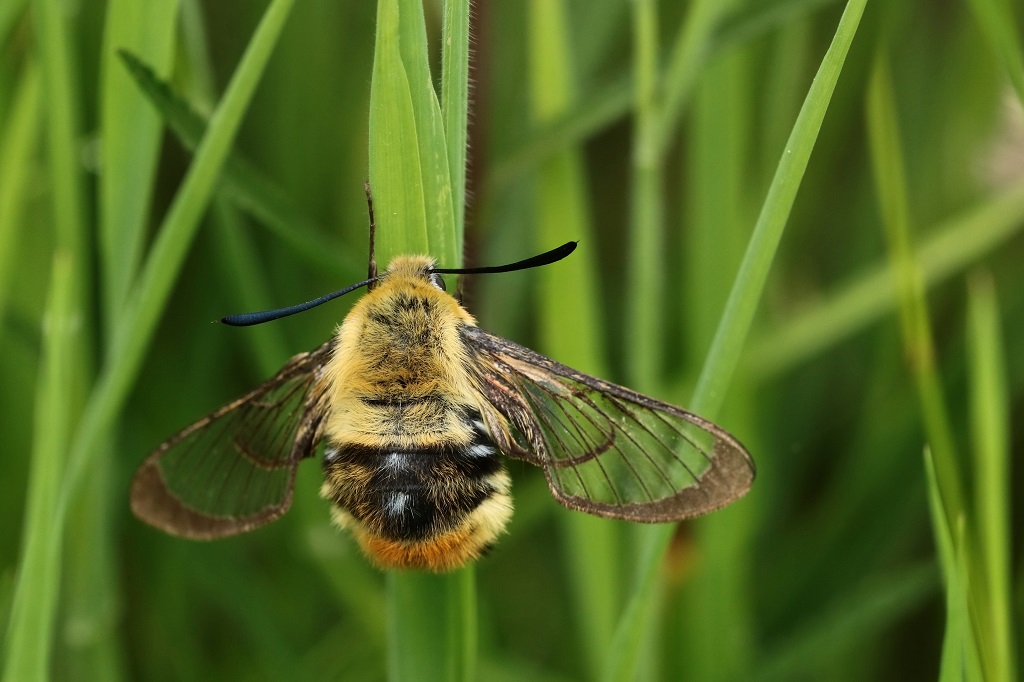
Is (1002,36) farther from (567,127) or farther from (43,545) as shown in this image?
(43,545)

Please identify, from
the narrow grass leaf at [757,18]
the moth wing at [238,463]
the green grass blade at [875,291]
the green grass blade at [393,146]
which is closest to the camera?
the green grass blade at [393,146]

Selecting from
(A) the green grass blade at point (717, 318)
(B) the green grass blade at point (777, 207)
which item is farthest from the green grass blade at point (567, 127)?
(B) the green grass blade at point (777, 207)

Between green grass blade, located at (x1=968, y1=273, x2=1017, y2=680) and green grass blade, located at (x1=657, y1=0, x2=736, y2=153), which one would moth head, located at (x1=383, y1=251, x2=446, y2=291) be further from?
green grass blade, located at (x1=968, y1=273, x2=1017, y2=680)

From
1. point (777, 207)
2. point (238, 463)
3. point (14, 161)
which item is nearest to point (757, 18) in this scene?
point (777, 207)

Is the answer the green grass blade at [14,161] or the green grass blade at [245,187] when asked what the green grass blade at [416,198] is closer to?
the green grass blade at [245,187]

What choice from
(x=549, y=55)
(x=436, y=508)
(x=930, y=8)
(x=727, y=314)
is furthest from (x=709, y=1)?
(x=930, y=8)

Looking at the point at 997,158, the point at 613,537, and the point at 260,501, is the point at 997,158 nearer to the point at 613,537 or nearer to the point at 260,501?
the point at 613,537

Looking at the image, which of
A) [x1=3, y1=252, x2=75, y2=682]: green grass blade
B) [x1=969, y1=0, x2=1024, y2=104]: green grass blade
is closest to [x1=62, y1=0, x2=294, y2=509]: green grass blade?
[x1=3, y1=252, x2=75, y2=682]: green grass blade
